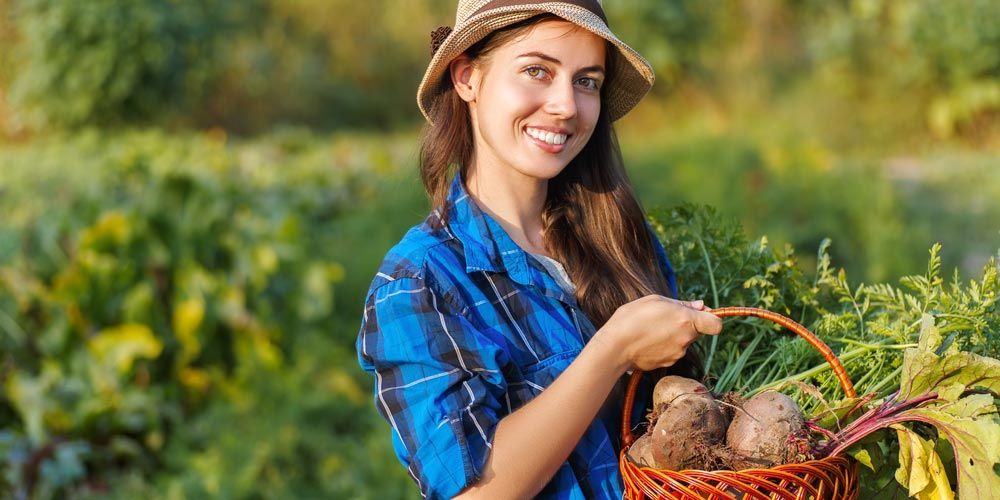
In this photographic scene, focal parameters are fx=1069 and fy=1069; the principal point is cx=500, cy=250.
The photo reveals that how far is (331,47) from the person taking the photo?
17.1m

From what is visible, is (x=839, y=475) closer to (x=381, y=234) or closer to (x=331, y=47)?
(x=381, y=234)

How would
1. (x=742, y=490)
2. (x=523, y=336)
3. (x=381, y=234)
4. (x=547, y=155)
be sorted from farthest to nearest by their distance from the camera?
(x=381, y=234), (x=547, y=155), (x=523, y=336), (x=742, y=490)

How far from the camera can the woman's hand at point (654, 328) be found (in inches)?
64.7

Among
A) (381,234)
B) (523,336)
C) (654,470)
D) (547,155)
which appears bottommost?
(381,234)

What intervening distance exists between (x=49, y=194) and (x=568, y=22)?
183 inches

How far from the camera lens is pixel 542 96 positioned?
73.4 inches

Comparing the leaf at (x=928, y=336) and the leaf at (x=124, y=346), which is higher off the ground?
the leaf at (x=928, y=336)

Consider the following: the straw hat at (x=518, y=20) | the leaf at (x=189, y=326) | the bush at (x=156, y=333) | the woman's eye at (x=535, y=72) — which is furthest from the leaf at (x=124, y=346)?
the woman's eye at (x=535, y=72)

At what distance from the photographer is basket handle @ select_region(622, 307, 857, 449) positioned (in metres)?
1.62

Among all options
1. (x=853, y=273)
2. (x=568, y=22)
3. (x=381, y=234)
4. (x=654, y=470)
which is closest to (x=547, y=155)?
(x=568, y=22)

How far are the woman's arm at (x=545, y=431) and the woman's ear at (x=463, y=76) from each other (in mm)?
618

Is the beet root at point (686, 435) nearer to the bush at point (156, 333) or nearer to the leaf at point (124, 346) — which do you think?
the bush at point (156, 333)

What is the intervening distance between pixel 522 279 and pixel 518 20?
45 centimetres

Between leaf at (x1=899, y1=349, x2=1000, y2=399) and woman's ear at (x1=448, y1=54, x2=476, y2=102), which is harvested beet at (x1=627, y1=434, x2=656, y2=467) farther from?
woman's ear at (x1=448, y1=54, x2=476, y2=102)
